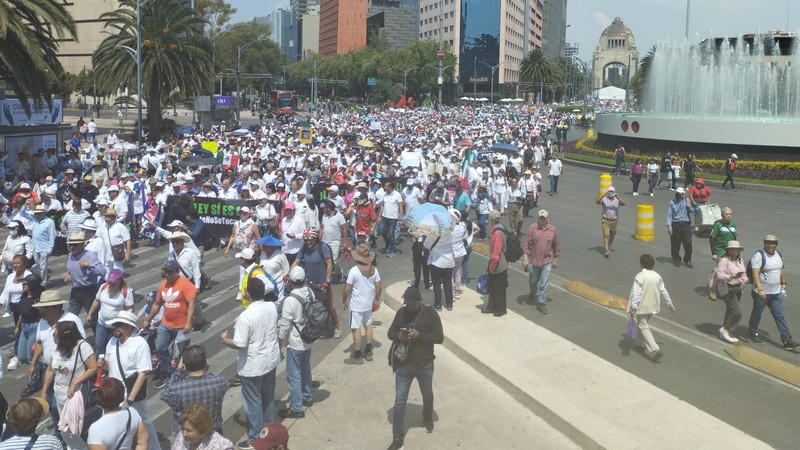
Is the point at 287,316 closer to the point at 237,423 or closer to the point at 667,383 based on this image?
the point at 237,423

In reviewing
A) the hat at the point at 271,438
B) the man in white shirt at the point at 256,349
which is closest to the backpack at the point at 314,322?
the man in white shirt at the point at 256,349

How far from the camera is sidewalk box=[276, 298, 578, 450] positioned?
6941 millimetres

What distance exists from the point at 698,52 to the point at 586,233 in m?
32.4

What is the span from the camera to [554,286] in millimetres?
12969

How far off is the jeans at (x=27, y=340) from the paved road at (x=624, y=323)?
1.11 feet

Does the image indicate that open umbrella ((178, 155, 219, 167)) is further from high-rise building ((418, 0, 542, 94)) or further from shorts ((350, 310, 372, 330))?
high-rise building ((418, 0, 542, 94))

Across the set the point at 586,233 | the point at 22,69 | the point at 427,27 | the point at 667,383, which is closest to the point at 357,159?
the point at 586,233

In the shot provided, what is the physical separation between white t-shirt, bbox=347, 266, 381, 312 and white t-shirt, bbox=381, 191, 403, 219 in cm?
674

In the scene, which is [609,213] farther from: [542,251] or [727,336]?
[727,336]

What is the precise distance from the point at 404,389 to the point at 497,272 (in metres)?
4.20

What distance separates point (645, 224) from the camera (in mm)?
17547

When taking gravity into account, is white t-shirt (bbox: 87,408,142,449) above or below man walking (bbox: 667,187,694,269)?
below

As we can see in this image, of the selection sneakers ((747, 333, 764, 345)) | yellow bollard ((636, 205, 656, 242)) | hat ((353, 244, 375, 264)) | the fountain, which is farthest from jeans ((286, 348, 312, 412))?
the fountain

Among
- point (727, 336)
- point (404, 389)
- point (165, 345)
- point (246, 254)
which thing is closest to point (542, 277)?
point (727, 336)
